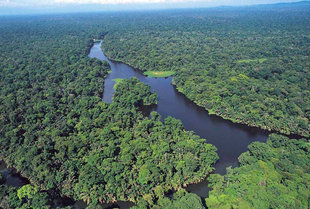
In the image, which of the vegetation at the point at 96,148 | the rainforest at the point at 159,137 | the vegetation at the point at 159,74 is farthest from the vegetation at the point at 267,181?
the vegetation at the point at 159,74

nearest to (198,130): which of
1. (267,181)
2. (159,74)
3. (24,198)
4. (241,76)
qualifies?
(267,181)

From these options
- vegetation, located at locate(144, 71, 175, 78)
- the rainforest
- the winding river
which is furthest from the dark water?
vegetation, located at locate(144, 71, 175, 78)

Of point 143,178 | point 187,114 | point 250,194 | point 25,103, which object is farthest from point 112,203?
point 25,103

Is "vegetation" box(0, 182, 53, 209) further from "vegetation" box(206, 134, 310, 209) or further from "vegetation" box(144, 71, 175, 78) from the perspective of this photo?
"vegetation" box(144, 71, 175, 78)

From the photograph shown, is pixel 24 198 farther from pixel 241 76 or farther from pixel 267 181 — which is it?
pixel 241 76

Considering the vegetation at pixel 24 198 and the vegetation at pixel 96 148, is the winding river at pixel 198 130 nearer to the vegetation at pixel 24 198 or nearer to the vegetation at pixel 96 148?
the vegetation at pixel 96 148
